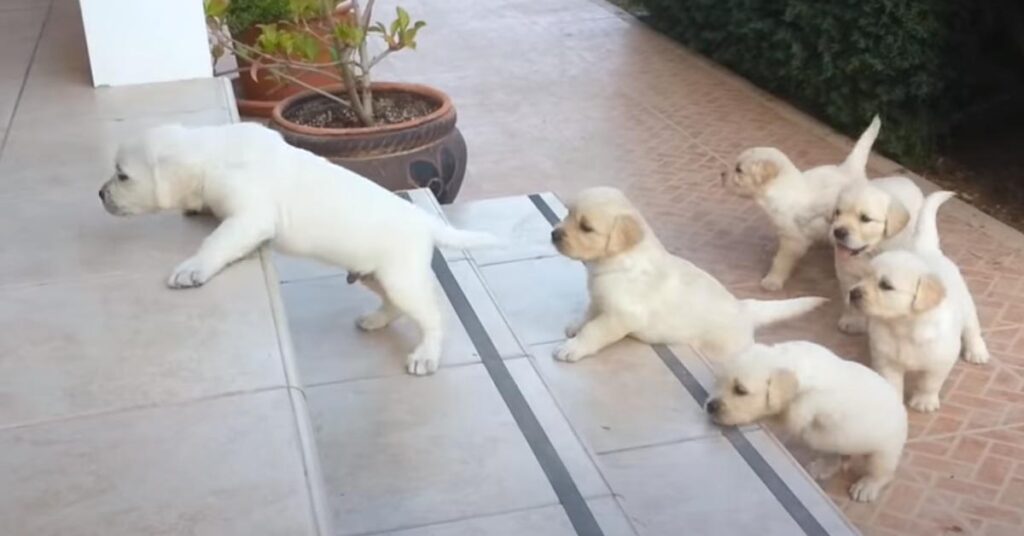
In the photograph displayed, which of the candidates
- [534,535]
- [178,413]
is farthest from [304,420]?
[534,535]

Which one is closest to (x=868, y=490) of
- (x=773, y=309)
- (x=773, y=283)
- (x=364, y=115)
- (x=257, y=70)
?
(x=773, y=309)

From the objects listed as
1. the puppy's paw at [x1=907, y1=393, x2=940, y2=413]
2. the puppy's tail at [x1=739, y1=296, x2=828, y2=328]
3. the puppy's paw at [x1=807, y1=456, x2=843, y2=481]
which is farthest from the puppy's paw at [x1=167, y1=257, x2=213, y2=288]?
the puppy's paw at [x1=907, y1=393, x2=940, y2=413]

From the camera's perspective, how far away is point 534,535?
2.51 metres

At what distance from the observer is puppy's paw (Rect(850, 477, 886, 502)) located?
3.19m

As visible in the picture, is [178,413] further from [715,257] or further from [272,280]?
[715,257]

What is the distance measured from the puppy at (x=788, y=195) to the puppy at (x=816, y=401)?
1.37 metres

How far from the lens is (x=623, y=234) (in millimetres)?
3471

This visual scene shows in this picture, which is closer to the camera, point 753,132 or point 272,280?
point 272,280

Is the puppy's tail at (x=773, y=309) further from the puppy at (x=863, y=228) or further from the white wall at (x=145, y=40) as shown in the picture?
the white wall at (x=145, y=40)

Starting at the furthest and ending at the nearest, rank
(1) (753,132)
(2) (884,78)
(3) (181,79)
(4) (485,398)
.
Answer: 1. (1) (753,132)
2. (2) (884,78)
3. (3) (181,79)
4. (4) (485,398)

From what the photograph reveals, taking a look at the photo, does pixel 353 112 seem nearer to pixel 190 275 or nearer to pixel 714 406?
pixel 190 275

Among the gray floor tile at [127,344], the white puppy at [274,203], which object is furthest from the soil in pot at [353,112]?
the gray floor tile at [127,344]

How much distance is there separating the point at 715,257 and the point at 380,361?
6.38 feet

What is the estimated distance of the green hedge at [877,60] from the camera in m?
5.61
